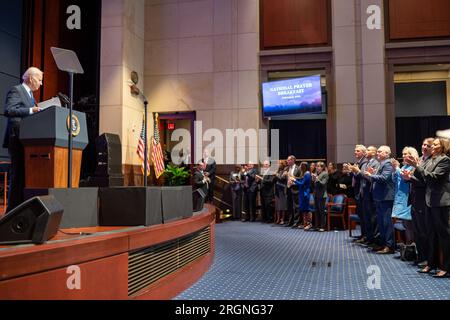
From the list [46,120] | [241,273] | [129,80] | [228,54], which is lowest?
[241,273]

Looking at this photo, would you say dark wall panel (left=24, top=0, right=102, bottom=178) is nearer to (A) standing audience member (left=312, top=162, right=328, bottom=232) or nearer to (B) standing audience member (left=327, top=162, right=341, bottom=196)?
(A) standing audience member (left=312, top=162, right=328, bottom=232)

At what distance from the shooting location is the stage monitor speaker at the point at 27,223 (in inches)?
71.5

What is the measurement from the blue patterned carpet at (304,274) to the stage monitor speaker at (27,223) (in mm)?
1428

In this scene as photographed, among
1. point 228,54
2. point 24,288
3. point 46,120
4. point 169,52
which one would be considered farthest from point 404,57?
point 24,288

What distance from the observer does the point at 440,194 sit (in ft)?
12.0

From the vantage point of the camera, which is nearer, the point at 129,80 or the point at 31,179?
the point at 31,179

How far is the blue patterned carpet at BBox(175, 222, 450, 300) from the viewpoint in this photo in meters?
3.15

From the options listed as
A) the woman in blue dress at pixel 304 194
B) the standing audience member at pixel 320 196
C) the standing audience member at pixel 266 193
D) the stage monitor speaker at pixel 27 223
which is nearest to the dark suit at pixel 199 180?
the standing audience member at pixel 266 193

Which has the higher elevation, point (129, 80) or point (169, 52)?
point (169, 52)

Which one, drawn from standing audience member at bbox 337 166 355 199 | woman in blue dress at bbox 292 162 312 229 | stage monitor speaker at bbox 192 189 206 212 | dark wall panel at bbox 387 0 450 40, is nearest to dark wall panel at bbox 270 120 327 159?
dark wall panel at bbox 387 0 450 40

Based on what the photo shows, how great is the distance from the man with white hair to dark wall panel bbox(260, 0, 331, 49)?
5576 millimetres

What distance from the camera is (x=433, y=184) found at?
3.70 meters

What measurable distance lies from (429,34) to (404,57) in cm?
74
